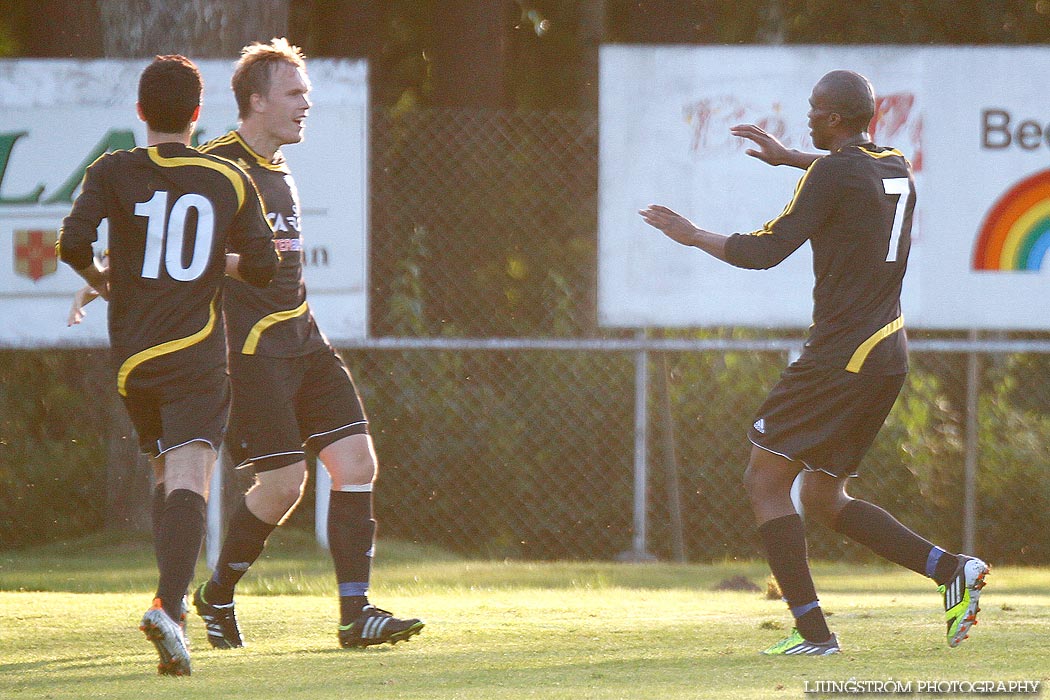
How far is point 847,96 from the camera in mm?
4922

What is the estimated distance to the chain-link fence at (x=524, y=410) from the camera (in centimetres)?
965

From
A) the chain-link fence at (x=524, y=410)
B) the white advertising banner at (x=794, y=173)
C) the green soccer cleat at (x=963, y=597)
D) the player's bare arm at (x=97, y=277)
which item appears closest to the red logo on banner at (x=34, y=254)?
the chain-link fence at (x=524, y=410)

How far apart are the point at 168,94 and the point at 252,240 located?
1.56 ft

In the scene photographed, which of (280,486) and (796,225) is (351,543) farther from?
(796,225)

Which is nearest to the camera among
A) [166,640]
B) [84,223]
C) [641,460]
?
[166,640]

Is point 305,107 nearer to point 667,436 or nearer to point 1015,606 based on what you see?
point 1015,606

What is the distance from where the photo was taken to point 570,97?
44.0 feet

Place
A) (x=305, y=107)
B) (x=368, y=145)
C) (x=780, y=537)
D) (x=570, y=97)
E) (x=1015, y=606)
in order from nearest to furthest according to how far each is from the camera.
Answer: (x=780, y=537)
(x=305, y=107)
(x=1015, y=606)
(x=368, y=145)
(x=570, y=97)

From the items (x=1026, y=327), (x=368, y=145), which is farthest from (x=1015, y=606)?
(x=368, y=145)

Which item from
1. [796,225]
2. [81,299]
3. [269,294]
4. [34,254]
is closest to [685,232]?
[796,225]

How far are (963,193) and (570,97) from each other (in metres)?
4.80

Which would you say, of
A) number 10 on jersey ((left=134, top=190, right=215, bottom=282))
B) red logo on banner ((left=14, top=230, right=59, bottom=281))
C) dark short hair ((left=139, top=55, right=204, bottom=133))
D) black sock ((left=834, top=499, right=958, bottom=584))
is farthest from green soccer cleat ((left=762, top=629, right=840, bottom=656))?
red logo on banner ((left=14, top=230, right=59, bottom=281))

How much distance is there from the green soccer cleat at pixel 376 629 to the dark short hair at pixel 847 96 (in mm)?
2081

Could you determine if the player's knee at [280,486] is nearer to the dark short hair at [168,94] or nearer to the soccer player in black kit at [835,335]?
the dark short hair at [168,94]
